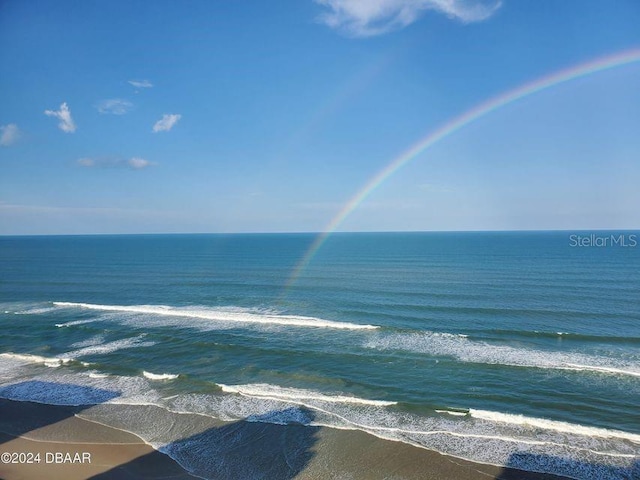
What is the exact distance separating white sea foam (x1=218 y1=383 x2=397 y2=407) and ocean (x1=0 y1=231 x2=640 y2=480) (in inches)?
3.9

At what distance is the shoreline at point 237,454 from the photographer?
1288 cm

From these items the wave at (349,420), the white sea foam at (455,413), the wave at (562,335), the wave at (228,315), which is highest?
the wave at (562,335)

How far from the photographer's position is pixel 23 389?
774 inches

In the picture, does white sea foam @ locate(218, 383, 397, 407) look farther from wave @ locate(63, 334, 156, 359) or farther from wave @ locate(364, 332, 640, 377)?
wave @ locate(63, 334, 156, 359)

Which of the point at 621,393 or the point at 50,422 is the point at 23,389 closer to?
the point at 50,422

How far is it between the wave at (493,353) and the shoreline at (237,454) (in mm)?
9797

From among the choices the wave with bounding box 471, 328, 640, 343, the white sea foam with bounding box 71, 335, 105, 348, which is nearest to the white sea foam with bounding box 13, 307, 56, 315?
the white sea foam with bounding box 71, 335, 105, 348

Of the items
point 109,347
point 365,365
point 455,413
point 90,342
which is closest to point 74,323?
point 90,342

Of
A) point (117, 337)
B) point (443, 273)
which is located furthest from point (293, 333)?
point (443, 273)

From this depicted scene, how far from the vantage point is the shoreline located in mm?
12875

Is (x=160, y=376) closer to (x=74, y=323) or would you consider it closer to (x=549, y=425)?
(x=74, y=323)

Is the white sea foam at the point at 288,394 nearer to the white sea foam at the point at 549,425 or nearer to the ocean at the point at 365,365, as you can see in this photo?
the ocean at the point at 365,365

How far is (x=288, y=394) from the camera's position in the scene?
18.7m

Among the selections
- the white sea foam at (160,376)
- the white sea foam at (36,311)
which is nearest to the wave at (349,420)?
the white sea foam at (160,376)
